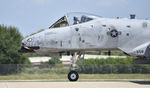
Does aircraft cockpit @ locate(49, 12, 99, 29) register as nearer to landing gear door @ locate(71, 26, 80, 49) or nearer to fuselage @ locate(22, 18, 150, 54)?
fuselage @ locate(22, 18, 150, 54)

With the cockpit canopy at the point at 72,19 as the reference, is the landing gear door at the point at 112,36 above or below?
below

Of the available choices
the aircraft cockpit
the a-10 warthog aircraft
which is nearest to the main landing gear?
the a-10 warthog aircraft

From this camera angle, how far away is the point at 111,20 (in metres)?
24.8

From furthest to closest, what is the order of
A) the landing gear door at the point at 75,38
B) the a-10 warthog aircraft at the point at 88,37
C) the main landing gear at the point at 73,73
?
the landing gear door at the point at 75,38 → the main landing gear at the point at 73,73 → the a-10 warthog aircraft at the point at 88,37

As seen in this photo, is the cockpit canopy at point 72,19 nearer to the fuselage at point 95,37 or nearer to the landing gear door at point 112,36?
the fuselage at point 95,37

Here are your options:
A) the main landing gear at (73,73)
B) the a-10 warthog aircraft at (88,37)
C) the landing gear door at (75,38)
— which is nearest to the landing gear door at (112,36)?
the a-10 warthog aircraft at (88,37)

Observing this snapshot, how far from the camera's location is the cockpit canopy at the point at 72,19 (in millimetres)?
24500

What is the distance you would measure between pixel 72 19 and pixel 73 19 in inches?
2.2

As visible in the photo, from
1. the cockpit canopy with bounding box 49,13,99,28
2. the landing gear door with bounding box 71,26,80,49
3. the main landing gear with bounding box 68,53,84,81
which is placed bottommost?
the main landing gear with bounding box 68,53,84,81

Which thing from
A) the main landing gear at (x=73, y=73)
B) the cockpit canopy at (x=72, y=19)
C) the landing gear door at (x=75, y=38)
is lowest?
the main landing gear at (x=73, y=73)

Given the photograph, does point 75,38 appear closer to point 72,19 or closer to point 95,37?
point 95,37

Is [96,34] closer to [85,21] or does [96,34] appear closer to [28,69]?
[85,21]

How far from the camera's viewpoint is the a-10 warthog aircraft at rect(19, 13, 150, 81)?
23.6 meters

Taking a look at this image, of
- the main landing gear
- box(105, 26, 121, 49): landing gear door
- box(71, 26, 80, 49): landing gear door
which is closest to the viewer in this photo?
the main landing gear
